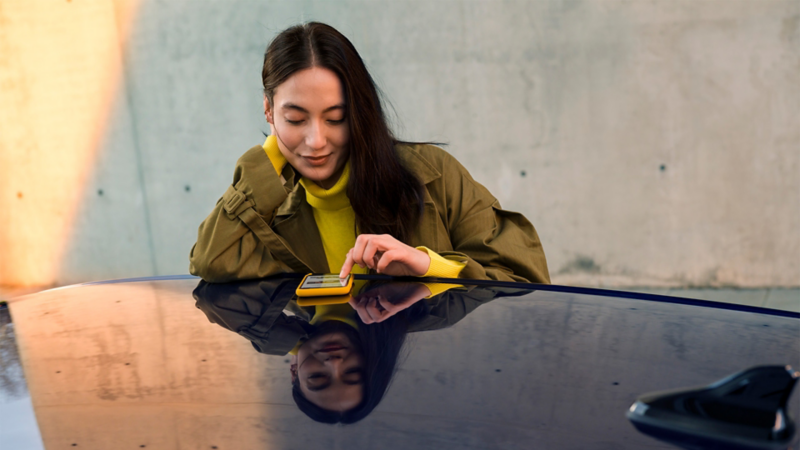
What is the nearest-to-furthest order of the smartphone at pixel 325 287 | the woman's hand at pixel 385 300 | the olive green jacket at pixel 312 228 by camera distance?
the woman's hand at pixel 385 300
the smartphone at pixel 325 287
the olive green jacket at pixel 312 228

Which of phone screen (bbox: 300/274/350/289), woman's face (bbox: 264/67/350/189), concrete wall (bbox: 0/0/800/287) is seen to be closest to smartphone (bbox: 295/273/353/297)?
phone screen (bbox: 300/274/350/289)

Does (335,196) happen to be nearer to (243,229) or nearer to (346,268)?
(243,229)

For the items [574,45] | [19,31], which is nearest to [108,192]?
[19,31]

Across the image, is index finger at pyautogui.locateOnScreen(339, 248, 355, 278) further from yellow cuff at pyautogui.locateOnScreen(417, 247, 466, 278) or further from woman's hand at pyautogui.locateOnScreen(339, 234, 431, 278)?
yellow cuff at pyautogui.locateOnScreen(417, 247, 466, 278)

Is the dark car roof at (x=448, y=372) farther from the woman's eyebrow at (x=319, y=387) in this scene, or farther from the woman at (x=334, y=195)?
the woman at (x=334, y=195)

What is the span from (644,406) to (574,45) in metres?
2.72

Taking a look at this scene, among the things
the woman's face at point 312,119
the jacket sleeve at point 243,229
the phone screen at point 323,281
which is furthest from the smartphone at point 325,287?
the woman's face at point 312,119

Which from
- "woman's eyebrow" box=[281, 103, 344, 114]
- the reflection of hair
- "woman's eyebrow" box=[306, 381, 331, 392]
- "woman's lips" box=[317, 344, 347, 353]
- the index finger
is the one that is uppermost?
"woman's eyebrow" box=[281, 103, 344, 114]

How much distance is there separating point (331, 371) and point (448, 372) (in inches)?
3.6

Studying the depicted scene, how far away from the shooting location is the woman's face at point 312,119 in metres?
1.05

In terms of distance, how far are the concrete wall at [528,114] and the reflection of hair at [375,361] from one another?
7.40ft

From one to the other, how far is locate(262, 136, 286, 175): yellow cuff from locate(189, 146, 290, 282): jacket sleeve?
15mm

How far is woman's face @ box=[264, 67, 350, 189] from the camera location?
105 cm

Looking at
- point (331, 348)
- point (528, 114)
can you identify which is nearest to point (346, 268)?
point (331, 348)
